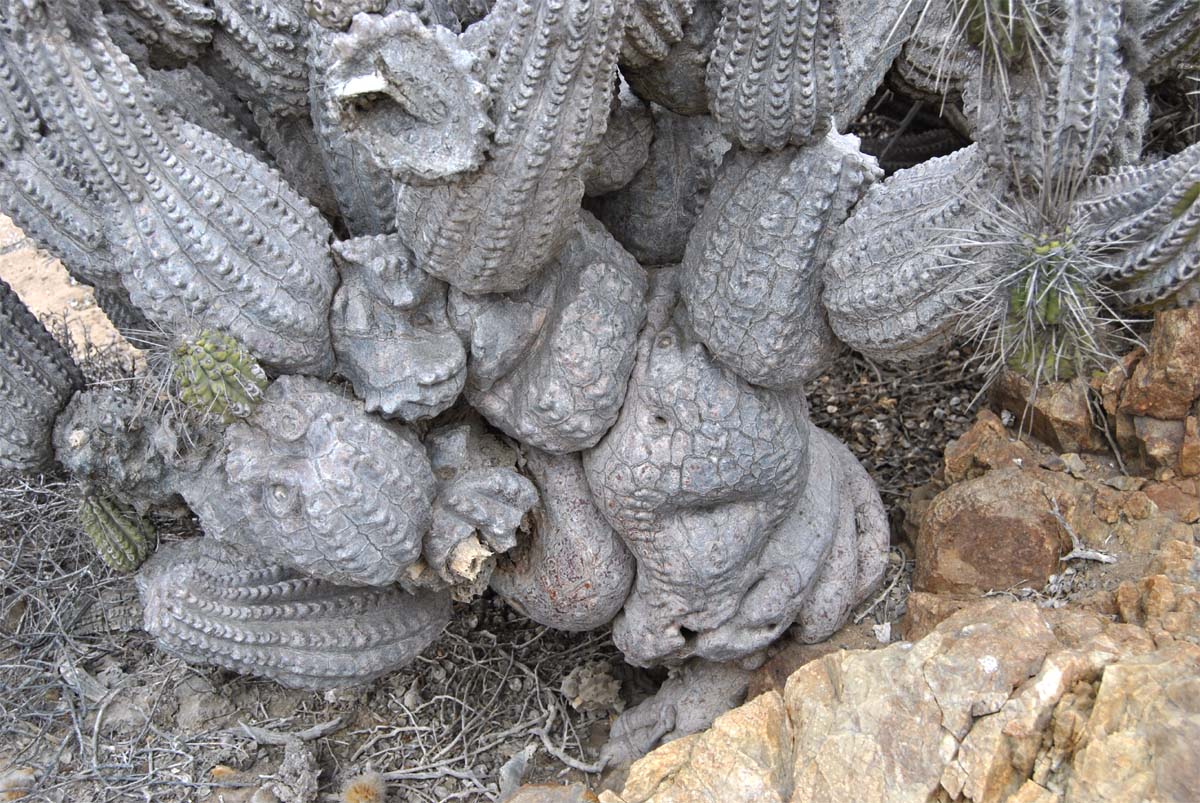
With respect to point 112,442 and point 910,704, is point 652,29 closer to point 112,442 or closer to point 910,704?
point 910,704

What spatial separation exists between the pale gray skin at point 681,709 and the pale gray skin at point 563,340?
746 mm

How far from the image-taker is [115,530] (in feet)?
7.36

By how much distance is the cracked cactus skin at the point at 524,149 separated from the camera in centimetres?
143

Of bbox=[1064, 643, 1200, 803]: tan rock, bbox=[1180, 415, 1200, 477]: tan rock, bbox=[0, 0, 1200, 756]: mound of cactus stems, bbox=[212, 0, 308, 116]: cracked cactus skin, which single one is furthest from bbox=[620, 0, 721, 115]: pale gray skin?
bbox=[1180, 415, 1200, 477]: tan rock

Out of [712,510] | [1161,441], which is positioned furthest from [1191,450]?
[712,510]

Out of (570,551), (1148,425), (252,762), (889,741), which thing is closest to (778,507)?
(570,551)

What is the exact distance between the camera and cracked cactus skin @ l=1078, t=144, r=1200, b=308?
134cm

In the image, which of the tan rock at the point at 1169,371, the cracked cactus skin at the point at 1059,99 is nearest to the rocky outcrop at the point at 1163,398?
the tan rock at the point at 1169,371

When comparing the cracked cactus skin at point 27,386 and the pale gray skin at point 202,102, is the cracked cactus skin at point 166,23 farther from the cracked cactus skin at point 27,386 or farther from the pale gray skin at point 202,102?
the cracked cactus skin at point 27,386

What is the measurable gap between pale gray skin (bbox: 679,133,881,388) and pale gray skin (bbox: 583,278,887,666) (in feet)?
0.32

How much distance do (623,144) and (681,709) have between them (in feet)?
4.33

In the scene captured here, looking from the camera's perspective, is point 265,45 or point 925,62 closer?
point 265,45

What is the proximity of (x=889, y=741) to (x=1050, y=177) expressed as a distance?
93 cm

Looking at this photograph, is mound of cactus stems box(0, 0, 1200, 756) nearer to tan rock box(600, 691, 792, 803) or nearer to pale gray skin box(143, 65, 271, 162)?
pale gray skin box(143, 65, 271, 162)
